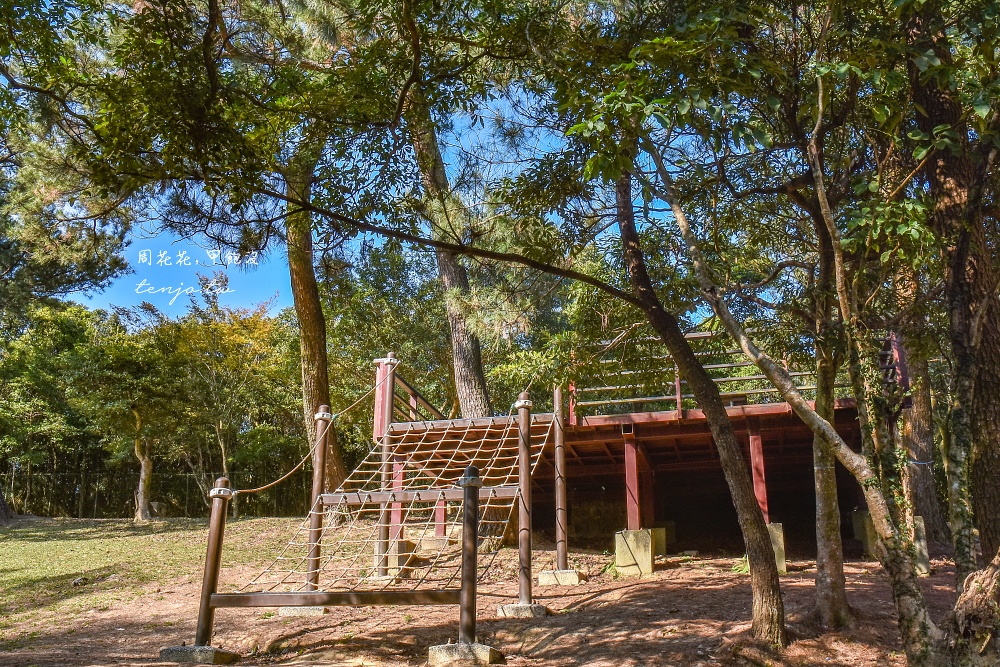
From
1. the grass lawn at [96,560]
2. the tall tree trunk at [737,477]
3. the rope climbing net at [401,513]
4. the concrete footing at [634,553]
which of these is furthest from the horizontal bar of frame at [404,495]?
the grass lawn at [96,560]

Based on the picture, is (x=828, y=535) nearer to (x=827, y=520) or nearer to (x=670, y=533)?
(x=827, y=520)

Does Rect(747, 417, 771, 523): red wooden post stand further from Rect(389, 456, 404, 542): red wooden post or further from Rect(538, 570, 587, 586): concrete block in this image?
Rect(389, 456, 404, 542): red wooden post

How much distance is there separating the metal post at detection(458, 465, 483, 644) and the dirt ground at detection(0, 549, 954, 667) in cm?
47

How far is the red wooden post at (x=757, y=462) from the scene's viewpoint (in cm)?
861

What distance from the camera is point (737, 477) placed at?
5.20 metres

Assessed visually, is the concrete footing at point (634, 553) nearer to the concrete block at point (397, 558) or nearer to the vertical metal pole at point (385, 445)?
the concrete block at point (397, 558)

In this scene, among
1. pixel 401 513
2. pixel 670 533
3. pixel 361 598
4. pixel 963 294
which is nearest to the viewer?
pixel 963 294

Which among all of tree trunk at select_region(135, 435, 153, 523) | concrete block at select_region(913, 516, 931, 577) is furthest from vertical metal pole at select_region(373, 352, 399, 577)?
tree trunk at select_region(135, 435, 153, 523)

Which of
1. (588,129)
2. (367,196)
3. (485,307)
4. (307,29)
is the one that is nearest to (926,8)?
(588,129)

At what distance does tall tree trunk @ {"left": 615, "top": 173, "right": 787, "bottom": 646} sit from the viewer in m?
5.00

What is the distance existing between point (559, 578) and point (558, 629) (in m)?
1.70

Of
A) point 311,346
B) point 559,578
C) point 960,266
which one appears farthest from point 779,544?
point 311,346

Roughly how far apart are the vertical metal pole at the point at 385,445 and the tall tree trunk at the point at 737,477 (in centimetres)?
338

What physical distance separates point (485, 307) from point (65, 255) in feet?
18.9
